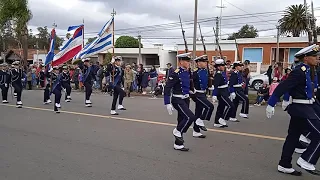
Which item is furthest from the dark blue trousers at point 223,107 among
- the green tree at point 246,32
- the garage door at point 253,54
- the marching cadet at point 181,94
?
the green tree at point 246,32

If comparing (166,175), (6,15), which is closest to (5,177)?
(166,175)

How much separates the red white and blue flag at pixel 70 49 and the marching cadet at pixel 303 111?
31.9 ft

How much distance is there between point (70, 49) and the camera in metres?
13.5

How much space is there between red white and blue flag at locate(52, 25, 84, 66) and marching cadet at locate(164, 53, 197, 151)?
7.47 meters

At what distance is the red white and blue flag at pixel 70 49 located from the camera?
13492mm

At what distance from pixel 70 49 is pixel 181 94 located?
7689 millimetres

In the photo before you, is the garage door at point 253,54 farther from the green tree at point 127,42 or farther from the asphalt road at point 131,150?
the asphalt road at point 131,150

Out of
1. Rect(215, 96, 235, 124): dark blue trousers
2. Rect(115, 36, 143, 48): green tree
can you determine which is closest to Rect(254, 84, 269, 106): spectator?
Rect(215, 96, 235, 124): dark blue trousers

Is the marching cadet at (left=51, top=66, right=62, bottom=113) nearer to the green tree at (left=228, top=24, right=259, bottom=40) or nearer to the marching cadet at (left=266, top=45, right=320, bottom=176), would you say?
the marching cadet at (left=266, top=45, right=320, bottom=176)

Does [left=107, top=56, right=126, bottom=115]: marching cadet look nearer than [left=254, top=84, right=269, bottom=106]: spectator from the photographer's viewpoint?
Yes

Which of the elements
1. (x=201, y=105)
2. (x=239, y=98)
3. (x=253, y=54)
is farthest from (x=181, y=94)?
(x=253, y=54)

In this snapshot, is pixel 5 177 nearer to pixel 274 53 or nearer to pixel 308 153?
pixel 308 153

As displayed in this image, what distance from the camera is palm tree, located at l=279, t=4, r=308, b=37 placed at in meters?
40.6

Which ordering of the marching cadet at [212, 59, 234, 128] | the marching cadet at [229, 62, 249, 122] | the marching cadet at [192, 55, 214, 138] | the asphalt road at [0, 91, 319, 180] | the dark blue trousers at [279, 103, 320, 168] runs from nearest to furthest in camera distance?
the dark blue trousers at [279, 103, 320, 168]
the asphalt road at [0, 91, 319, 180]
the marching cadet at [192, 55, 214, 138]
the marching cadet at [212, 59, 234, 128]
the marching cadet at [229, 62, 249, 122]
